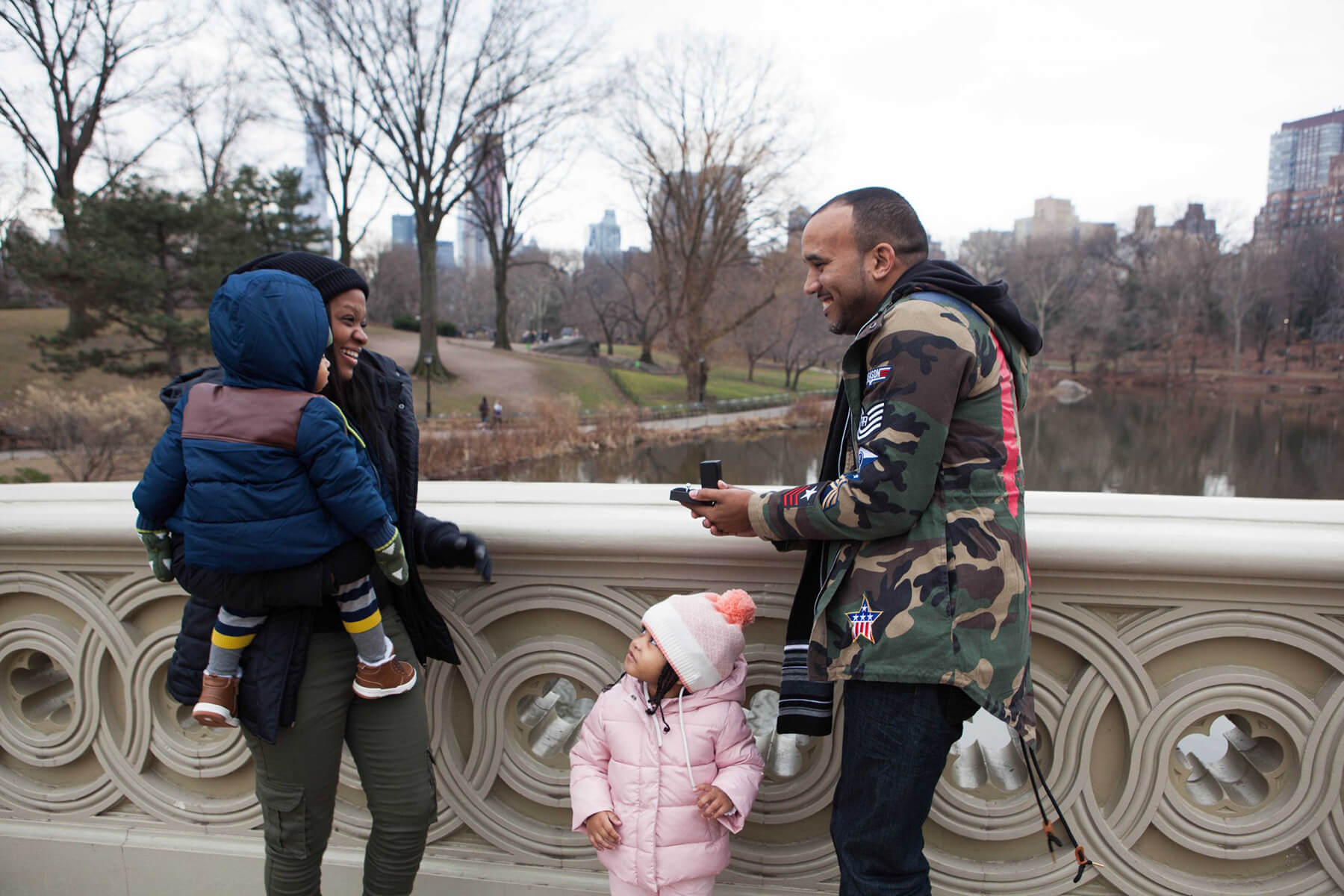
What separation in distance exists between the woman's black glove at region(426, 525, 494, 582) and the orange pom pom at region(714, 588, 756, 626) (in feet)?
1.87

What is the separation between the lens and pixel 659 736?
1.69m

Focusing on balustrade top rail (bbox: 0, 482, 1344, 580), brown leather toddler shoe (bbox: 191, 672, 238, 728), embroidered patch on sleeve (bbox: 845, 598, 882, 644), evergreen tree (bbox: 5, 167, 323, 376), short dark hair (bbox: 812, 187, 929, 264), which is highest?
evergreen tree (bbox: 5, 167, 323, 376)

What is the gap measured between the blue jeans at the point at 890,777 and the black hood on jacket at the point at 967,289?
68 cm

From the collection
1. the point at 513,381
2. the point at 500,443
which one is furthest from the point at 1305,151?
the point at 513,381

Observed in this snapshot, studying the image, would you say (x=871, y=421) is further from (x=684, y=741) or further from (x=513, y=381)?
(x=513, y=381)

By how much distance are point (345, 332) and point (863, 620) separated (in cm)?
129

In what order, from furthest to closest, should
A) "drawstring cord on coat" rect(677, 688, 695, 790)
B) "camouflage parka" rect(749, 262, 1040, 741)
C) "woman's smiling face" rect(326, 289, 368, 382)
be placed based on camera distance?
"woman's smiling face" rect(326, 289, 368, 382), "drawstring cord on coat" rect(677, 688, 695, 790), "camouflage parka" rect(749, 262, 1040, 741)

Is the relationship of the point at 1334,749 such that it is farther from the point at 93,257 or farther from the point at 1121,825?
the point at 93,257

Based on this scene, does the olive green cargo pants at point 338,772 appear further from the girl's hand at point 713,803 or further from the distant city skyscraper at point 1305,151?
the distant city skyscraper at point 1305,151

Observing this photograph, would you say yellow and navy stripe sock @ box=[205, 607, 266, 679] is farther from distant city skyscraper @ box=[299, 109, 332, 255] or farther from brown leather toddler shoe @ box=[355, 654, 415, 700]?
distant city skyscraper @ box=[299, 109, 332, 255]

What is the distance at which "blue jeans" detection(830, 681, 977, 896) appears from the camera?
141cm

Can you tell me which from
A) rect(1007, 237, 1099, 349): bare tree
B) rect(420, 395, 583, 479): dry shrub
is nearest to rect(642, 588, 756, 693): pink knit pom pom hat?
rect(420, 395, 583, 479): dry shrub

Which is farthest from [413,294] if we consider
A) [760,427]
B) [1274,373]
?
[1274,373]

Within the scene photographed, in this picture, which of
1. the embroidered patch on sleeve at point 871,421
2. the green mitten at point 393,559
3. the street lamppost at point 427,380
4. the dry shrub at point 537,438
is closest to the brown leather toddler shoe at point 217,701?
the green mitten at point 393,559
